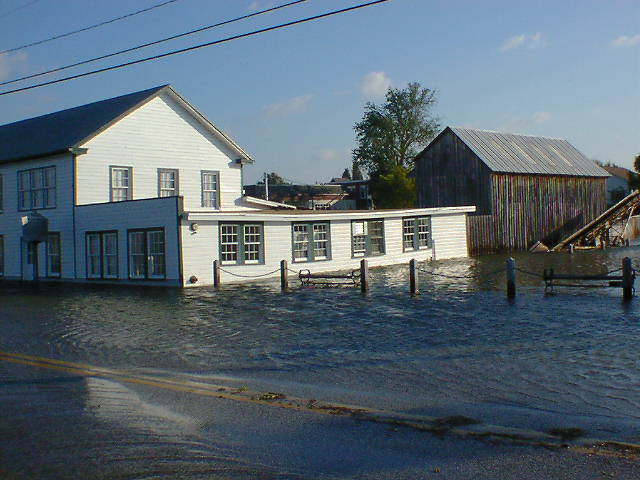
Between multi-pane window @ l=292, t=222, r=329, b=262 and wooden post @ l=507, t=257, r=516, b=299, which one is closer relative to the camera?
wooden post @ l=507, t=257, r=516, b=299

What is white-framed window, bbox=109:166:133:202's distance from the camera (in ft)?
111

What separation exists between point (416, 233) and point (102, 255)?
1644 cm

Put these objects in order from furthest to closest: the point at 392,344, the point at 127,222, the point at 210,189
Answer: the point at 210,189 < the point at 127,222 < the point at 392,344

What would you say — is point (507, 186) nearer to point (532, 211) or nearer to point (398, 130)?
point (532, 211)

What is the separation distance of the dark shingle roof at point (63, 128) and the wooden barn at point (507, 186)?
2047 centimetres

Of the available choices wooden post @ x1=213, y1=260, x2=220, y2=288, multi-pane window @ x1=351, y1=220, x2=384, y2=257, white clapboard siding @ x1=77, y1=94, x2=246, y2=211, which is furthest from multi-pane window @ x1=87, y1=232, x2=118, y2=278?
multi-pane window @ x1=351, y1=220, x2=384, y2=257

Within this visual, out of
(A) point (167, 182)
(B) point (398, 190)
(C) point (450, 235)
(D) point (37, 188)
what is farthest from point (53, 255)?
(B) point (398, 190)

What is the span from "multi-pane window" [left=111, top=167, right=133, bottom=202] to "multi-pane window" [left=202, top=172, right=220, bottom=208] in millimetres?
4550

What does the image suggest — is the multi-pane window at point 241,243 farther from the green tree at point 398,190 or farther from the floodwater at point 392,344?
the green tree at point 398,190

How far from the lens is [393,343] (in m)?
13.8

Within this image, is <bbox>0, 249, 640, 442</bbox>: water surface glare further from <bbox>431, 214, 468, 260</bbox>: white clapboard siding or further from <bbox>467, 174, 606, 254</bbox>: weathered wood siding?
<bbox>467, 174, 606, 254</bbox>: weathered wood siding

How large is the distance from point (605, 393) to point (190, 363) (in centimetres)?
656

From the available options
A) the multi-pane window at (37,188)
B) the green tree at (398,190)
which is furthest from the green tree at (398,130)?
the multi-pane window at (37,188)

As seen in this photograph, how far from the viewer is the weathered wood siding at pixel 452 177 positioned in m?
45.8
